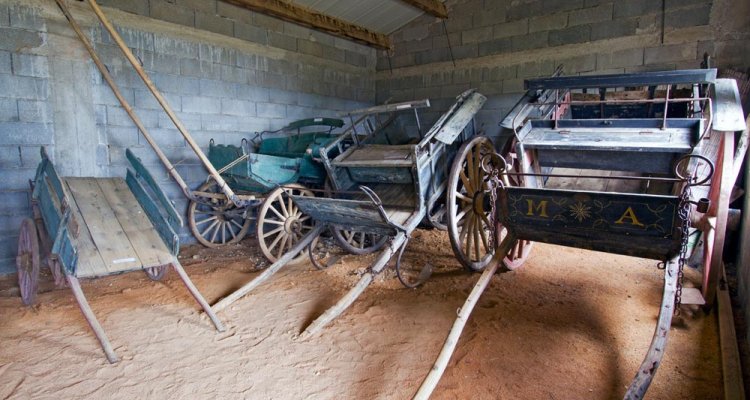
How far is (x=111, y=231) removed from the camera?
2666 millimetres

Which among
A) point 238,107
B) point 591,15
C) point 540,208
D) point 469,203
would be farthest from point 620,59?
point 238,107

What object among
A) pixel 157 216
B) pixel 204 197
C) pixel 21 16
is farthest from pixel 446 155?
pixel 21 16

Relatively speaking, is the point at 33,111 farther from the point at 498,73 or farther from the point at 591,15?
the point at 591,15

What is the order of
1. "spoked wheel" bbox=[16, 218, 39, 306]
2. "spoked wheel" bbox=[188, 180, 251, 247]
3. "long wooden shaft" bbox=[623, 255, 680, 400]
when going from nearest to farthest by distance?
"long wooden shaft" bbox=[623, 255, 680, 400], "spoked wheel" bbox=[16, 218, 39, 306], "spoked wheel" bbox=[188, 180, 251, 247]

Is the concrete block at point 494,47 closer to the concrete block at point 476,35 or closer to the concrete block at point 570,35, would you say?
the concrete block at point 476,35

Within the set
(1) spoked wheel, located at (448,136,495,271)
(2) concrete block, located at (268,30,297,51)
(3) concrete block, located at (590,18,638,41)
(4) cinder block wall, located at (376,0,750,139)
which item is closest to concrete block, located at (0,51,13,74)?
(2) concrete block, located at (268,30,297,51)

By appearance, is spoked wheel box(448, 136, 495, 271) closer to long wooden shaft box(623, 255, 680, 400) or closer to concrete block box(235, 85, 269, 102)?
long wooden shaft box(623, 255, 680, 400)

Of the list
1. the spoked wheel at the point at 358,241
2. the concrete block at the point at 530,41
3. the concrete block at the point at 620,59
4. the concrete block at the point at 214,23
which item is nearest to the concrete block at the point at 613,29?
the concrete block at the point at 620,59

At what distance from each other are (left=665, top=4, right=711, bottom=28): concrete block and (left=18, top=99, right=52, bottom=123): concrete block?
6.36 meters

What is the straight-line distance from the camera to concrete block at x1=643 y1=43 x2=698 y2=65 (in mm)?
4406

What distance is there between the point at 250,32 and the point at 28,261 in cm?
343

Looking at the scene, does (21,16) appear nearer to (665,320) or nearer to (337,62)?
(337,62)

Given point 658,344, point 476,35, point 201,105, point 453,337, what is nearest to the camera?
point 658,344

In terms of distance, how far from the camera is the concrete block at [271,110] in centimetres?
519
